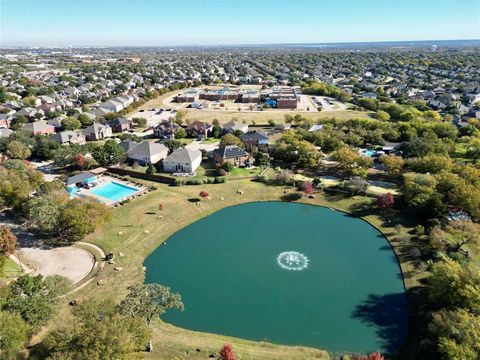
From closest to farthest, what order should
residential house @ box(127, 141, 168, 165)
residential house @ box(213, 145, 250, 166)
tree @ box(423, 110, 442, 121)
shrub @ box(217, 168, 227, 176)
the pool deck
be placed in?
the pool deck → shrub @ box(217, 168, 227, 176) → residential house @ box(213, 145, 250, 166) → residential house @ box(127, 141, 168, 165) → tree @ box(423, 110, 442, 121)

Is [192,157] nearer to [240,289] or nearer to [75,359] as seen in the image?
[240,289]

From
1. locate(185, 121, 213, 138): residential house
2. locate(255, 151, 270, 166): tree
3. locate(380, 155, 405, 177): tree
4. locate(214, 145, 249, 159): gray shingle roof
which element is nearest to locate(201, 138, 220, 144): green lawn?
locate(185, 121, 213, 138): residential house

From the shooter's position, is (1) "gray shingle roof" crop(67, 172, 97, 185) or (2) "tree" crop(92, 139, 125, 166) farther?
(2) "tree" crop(92, 139, 125, 166)

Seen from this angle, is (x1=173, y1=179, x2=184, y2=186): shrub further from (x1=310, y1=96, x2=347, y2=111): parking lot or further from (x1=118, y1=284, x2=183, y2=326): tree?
(x1=310, y1=96, x2=347, y2=111): parking lot

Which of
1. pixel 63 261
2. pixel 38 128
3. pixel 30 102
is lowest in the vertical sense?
pixel 63 261

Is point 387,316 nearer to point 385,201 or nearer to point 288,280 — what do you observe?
point 288,280

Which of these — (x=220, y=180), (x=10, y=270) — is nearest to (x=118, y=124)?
(x=220, y=180)

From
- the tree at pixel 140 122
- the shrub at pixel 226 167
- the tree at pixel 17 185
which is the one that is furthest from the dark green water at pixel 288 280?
the tree at pixel 140 122

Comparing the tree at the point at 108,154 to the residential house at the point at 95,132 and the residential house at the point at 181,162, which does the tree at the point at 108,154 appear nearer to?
the residential house at the point at 181,162
